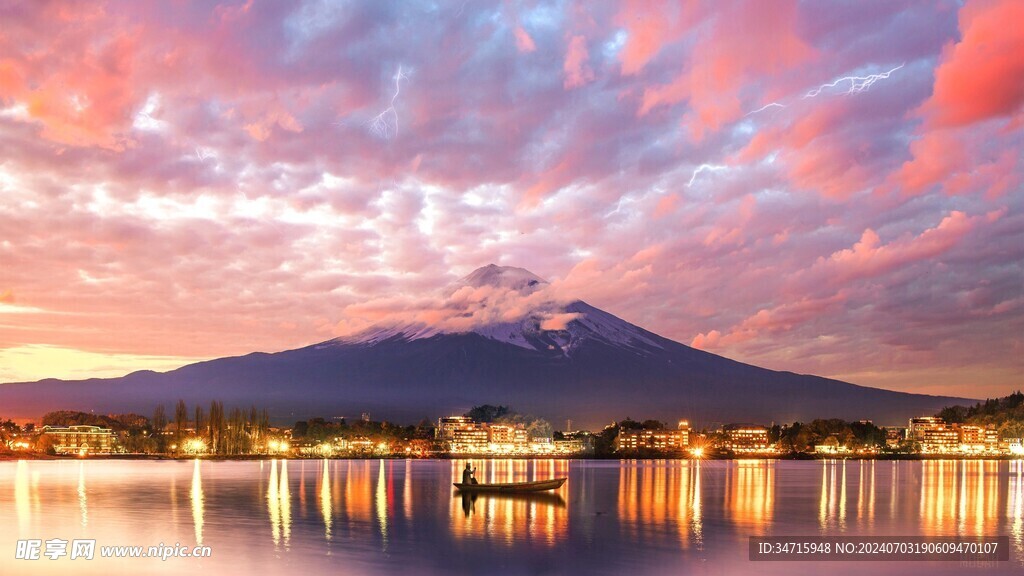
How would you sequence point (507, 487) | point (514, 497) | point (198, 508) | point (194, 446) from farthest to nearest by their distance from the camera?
point (194, 446)
point (507, 487)
point (514, 497)
point (198, 508)

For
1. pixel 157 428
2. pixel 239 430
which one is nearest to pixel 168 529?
pixel 239 430

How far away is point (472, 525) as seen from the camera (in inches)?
1634

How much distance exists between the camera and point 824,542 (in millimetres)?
35906

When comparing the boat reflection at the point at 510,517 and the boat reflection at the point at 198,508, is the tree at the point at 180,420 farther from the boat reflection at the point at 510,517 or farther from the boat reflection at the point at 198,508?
the boat reflection at the point at 510,517

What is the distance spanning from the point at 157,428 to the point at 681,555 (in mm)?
170871

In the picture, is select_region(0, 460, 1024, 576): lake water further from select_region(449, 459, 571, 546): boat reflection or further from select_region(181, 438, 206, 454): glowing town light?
select_region(181, 438, 206, 454): glowing town light

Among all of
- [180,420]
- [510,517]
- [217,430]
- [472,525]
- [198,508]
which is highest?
[472,525]

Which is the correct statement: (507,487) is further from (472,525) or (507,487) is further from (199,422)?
(199,422)

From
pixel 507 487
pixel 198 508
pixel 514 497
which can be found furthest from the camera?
pixel 507 487

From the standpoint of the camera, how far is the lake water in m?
29.0

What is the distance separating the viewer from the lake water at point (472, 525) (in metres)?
29.0

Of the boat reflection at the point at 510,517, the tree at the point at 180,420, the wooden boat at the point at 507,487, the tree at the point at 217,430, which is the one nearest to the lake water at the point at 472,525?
the boat reflection at the point at 510,517

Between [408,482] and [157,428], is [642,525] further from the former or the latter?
[157,428]

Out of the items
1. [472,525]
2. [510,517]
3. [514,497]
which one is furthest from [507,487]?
[472,525]
